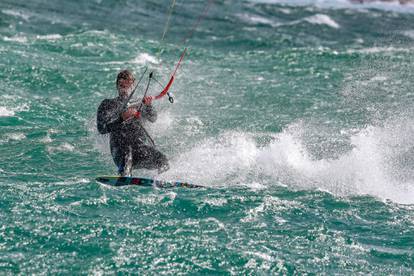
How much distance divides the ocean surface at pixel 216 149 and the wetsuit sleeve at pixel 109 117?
95 centimetres

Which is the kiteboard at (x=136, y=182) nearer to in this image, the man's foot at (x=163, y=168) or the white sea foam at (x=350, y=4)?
the man's foot at (x=163, y=168)

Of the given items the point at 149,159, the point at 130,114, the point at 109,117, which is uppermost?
the point at 130,114

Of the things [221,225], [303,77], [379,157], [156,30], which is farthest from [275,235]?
[156,30]

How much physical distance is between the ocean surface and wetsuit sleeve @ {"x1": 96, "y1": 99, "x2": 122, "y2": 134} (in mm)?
950

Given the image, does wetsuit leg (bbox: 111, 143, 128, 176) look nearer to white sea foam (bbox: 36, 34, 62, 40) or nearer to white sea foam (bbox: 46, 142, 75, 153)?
white sea foam (bbox: 46, 142, 75, 153)

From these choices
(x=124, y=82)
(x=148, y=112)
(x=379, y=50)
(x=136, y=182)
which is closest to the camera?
(x=136, y=182)

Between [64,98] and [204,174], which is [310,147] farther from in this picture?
[64,98]

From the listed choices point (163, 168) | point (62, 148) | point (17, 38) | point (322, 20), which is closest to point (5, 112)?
point (62, 148)

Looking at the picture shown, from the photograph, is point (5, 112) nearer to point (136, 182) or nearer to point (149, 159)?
point (149, 159)

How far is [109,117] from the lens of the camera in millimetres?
11961

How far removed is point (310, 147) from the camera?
48.3 ft

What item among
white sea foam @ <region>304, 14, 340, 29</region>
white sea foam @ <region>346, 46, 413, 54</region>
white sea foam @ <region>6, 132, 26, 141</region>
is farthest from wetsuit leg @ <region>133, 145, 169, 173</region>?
white sea foam @ <region>304, 14, 340, 29</region>

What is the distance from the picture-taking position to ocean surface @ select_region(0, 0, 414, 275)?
9.61 meters

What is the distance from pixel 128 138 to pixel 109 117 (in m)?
0.55
